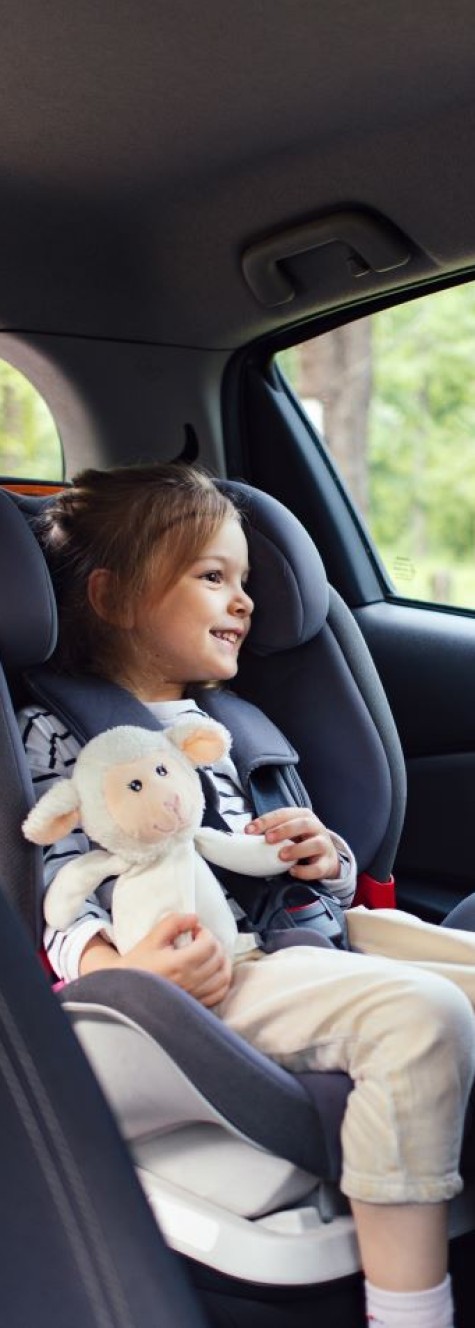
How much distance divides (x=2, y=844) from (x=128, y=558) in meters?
0.53

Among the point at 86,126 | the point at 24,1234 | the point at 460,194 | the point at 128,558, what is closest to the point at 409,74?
the point at 460,194

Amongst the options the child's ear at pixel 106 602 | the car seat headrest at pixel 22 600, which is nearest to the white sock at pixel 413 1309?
the car seat headrest at pixel 22 600

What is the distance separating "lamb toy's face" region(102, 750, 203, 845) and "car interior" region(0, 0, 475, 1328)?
15 cm

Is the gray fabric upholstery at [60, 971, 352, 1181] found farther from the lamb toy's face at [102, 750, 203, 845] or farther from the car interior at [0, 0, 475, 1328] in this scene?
the lamb toy's face at [102, 750, 203, 845]

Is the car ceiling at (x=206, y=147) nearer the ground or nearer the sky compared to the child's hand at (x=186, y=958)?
nearer the sky

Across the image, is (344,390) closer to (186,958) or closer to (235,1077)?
(186,958)

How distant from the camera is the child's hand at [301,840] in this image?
1.96 m

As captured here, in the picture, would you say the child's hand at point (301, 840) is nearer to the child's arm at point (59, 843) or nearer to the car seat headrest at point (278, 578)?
the child's arm at point (59, 843)

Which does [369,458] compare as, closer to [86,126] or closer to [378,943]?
[86,126]

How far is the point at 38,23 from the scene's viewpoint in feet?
6.69

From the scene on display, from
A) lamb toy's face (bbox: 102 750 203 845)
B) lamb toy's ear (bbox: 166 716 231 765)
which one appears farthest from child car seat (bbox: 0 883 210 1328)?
lamb toy's ear (bbox: 166 716 231 765)

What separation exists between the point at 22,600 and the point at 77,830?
305mm

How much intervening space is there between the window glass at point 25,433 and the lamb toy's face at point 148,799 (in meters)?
0.88

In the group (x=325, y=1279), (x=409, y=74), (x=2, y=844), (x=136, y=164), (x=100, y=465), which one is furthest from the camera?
(x=100, y=465)
